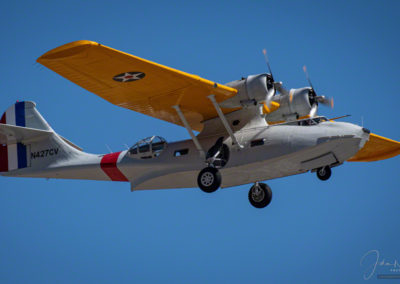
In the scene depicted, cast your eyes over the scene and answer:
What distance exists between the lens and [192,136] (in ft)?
53.3

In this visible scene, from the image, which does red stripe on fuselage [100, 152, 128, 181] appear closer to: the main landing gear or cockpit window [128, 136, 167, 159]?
cockpit window [128, 136, 167, 159]

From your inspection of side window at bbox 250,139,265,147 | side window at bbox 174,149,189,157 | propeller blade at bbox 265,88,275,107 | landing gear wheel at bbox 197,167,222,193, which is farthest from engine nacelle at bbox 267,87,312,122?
landing gear wheel at bbox 197,167,222,193

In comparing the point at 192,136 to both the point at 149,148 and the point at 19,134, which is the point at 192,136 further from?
the point at 19,134

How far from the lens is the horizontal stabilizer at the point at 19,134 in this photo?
1833cm

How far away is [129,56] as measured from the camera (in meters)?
13.9

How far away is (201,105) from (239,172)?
2224 millimetres

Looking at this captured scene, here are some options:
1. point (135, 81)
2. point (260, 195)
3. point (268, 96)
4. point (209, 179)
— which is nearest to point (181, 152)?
point (209, 179)

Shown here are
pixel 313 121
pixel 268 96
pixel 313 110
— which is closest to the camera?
pixel 313 121

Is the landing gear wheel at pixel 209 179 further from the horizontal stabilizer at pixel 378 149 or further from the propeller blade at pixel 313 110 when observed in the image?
the horizontal stabilizer at pixel 378 149

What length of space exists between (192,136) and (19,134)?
5976 millimetres

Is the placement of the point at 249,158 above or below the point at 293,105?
below

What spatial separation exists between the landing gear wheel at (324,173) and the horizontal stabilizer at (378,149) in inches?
115

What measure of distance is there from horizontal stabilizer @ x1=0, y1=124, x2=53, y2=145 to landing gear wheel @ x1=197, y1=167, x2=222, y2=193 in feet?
19.6

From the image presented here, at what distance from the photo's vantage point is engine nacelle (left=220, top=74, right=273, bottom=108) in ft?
52.0
